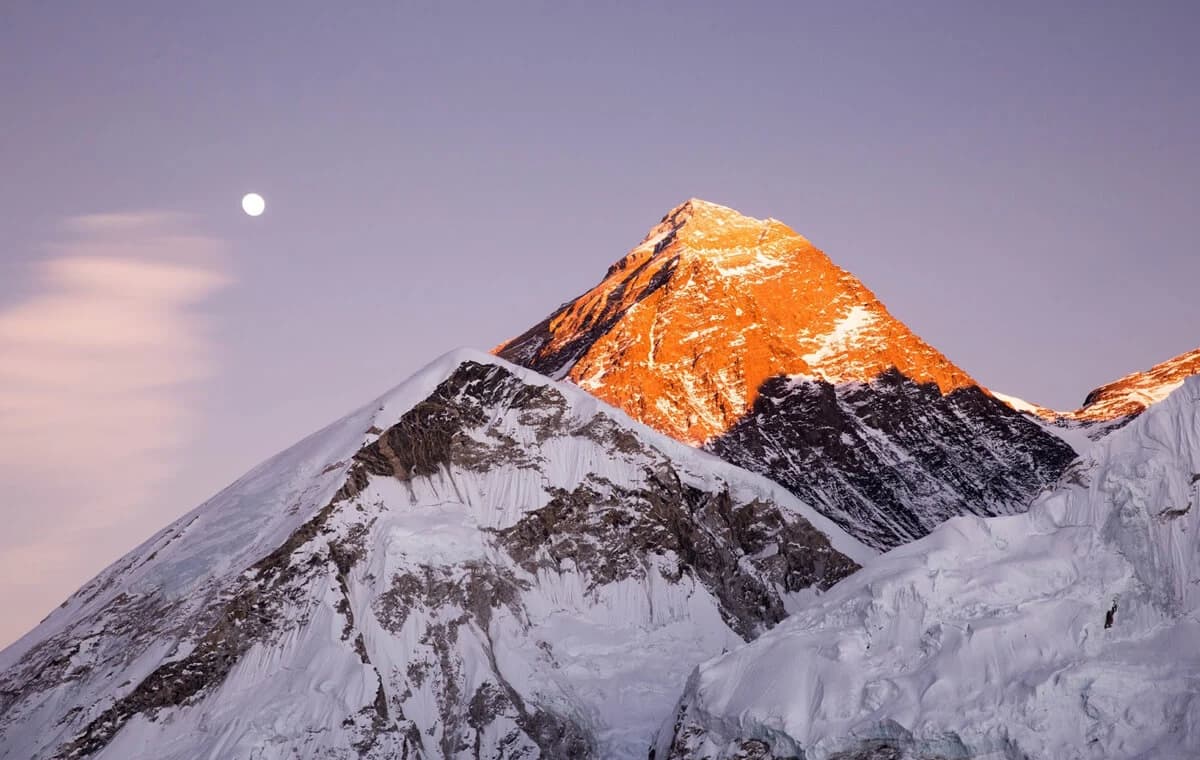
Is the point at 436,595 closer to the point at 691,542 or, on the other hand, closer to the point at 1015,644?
the point at 691,542

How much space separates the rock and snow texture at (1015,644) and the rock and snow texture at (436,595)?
1948 cm

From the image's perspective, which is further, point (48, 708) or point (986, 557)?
point (48, 708)

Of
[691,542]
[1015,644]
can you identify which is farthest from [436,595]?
[1015,644]

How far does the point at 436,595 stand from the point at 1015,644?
149 ft

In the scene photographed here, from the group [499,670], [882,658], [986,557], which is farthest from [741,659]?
[499,670]

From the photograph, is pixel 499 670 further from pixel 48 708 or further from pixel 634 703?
pixel 48 708

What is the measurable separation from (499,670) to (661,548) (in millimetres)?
19590

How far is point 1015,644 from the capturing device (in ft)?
245

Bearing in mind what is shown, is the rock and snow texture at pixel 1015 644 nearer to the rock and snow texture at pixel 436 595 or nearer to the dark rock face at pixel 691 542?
the rock and snow texture at pixel 436 595

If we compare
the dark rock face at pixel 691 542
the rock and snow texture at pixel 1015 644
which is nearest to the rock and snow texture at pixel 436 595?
the dark rock face at pixel 691 542

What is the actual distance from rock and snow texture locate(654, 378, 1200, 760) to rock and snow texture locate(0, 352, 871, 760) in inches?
767

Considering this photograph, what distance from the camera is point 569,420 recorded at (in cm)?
11881

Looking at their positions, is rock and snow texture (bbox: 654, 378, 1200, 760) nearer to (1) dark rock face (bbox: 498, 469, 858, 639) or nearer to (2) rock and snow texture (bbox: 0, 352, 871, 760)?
(2) rock and snow texture (bbox: 0, 352, 871, 760)

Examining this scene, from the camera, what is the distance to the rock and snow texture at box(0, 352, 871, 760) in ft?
312
